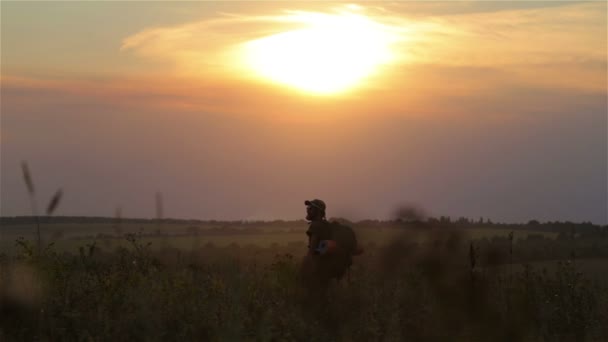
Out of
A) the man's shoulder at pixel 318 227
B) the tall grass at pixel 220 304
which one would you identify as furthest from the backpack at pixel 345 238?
the tall grass at pixel 220 304

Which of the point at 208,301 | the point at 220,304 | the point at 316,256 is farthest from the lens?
the point at 316,256

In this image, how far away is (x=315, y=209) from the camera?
13039mm

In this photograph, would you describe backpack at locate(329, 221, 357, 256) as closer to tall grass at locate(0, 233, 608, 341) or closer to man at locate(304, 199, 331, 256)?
man at locate(304, 199, 331, 256)

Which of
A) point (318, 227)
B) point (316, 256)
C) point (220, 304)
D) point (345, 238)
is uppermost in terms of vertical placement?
point (318, 227)

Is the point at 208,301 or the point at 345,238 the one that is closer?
the point at 208,301

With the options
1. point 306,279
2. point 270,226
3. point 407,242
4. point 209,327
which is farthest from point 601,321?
point 270,226

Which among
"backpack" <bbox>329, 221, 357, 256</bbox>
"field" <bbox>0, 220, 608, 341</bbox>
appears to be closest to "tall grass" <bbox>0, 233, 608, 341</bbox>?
"field" <bbox>0, 220, 608, 341</bbox>

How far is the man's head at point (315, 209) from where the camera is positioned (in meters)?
13.0

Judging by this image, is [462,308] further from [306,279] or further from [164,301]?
[306,279]

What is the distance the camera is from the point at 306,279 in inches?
501

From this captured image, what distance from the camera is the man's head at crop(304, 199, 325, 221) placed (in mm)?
12999

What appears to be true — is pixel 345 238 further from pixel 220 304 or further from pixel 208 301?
pixel 220 304

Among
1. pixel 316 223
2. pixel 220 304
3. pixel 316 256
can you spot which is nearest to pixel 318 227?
pixel 316 223

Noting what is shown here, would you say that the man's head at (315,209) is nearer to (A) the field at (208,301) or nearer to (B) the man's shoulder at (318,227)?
(B) the man's shoulder at (318,227)
